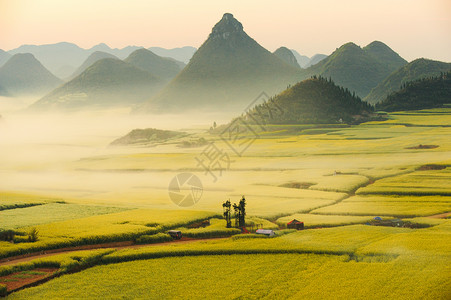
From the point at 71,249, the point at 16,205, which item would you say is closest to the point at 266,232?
the point at 71,249

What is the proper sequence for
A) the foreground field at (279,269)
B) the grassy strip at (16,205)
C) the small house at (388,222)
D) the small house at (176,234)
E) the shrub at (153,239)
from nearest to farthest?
the foreground field at (279,269) < the shrub at (153,239) < the small house at (176,234) < the small house at (388,222) < the grassy strip at (16,205)

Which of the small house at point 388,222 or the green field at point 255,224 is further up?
the green field at point 255,224

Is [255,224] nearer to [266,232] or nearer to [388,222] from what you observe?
[266,232]

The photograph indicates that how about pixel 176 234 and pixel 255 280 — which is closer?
pixel 255 280

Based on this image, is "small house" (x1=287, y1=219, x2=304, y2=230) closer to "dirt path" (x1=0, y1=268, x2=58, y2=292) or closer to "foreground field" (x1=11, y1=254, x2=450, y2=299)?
"foreground field" (x1=11, y1=254, x2=450, y2=299)

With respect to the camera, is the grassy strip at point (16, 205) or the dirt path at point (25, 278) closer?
the dirt path at point (25, 278)

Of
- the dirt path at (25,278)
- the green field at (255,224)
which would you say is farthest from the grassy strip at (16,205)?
the dirt path at (25,278)

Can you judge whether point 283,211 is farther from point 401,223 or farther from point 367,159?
point 367,159

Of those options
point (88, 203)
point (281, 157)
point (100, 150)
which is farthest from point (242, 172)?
point (100, 150)

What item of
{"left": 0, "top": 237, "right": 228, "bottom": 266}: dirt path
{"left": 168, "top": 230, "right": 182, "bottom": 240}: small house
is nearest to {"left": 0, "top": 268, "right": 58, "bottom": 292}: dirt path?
{"left": 0, "top": 237, "right": 228, "bottom": 266}: dirt path

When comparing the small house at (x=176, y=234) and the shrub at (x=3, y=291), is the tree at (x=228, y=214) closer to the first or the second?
the small house at (x=176, y=234)

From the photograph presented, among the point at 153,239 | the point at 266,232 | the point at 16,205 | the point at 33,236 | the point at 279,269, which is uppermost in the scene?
the point at 16,205

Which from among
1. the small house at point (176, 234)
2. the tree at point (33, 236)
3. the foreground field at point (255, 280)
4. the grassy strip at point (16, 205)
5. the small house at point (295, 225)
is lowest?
the foreground field at point (255, 280)

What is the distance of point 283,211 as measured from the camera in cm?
7150
